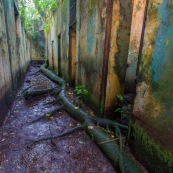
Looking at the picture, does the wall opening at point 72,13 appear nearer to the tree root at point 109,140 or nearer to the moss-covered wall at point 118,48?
the moss-covered wall at point 118,48

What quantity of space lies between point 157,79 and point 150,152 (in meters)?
1.08

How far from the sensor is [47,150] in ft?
8.89

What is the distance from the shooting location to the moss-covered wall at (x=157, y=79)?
1745mm

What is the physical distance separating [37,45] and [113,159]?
19.0 metres

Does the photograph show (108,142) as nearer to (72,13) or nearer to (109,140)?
(109,140)

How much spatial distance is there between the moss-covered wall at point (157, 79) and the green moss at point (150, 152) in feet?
0.04

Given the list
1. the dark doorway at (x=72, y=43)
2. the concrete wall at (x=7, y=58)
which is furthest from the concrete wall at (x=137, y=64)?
the concrete wall at (x=7, y=58)

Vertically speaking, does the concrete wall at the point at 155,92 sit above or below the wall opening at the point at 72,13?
below

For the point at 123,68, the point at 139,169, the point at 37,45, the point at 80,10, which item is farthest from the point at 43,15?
the point at 139,169

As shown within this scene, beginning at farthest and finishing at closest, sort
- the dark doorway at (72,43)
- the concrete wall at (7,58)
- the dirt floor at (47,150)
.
→ the dark doorway at (72,43) → the concrete wall at (7,58) → the dirt floor at (47,150)

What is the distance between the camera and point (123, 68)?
3.44 metres

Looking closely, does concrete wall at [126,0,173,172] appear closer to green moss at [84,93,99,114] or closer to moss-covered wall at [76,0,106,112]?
moss-covered wall at [76,0,106,112]

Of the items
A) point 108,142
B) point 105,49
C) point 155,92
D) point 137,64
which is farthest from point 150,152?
point 105,49

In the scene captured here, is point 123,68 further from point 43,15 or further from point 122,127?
point 43,15
